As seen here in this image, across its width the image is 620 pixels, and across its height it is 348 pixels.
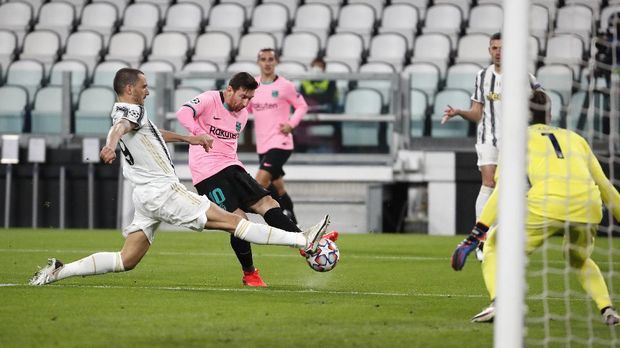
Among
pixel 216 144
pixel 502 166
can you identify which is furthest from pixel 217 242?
pixel 502 166

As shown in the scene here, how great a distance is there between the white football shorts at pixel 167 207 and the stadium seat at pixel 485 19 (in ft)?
43.3

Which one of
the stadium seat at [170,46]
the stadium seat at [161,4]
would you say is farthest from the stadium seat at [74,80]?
the stadium seat at [161,4]

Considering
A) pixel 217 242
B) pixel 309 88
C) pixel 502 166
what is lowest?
pixel 217 242

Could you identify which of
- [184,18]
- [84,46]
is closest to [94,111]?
[84,46]

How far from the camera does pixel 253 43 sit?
68.3ft

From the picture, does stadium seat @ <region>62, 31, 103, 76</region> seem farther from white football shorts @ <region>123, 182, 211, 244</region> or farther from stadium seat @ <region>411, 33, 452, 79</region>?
white football shorts @ <region>123, 182, 211, 244</region>

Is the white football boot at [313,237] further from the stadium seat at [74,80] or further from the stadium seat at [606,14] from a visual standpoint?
the stadium seat at [606,14]

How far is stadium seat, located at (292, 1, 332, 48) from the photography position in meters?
21.3

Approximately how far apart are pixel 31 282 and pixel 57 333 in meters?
2.48

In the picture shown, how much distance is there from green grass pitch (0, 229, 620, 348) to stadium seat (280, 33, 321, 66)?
27.9ft

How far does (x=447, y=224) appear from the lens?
17594 millimetres

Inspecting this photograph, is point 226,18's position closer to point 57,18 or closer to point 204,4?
point 204,4

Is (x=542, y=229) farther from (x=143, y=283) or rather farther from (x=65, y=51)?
(x=65, y=51)

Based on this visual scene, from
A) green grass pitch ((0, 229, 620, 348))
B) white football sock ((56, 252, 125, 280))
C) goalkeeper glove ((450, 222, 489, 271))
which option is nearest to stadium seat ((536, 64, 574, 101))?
green grass pitch ((0, 229, 620, 348))
